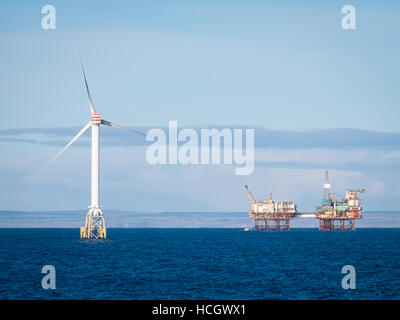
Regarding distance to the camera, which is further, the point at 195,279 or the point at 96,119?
the point at 96,119

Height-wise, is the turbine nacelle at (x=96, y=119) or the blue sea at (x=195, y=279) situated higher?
the turbine nacelle at (x=96, y=119)

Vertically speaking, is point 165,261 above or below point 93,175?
below

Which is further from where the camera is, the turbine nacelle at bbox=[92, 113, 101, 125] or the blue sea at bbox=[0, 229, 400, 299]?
the turbine nacelle at bbox=[92, 113, 101, 125]

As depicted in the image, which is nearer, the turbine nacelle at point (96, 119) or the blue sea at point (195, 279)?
the blue sea at point (195, 279)

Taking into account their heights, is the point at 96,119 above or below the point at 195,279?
above

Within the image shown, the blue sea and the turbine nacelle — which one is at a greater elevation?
the turbine nacelle
